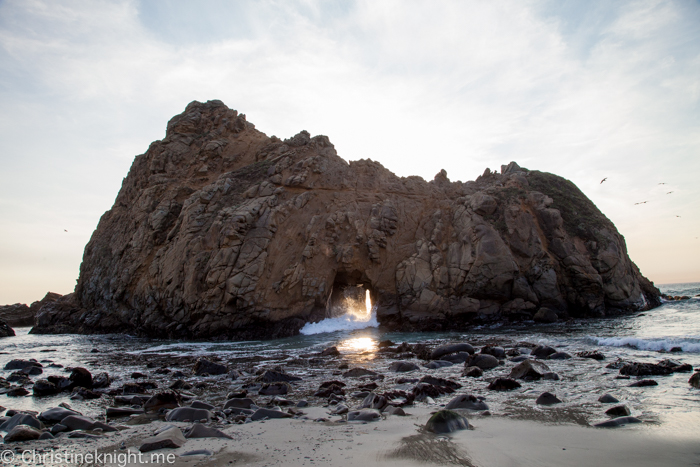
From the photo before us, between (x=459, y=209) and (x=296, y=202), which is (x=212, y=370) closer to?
(x=296, y=202)

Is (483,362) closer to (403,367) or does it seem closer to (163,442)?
(403,367)

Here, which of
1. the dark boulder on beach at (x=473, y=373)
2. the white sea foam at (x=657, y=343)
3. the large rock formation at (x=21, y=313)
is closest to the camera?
the dark boulder on beach at (x=473, y=373)

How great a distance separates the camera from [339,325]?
31031mm

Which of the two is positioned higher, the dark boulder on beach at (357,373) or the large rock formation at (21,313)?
the large rock formation at (21,313)

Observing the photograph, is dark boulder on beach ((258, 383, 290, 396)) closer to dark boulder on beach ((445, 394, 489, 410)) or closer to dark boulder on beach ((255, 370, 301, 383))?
dark boulder on beach ((255, 370, 301, 383))

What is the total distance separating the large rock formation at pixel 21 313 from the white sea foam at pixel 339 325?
4241 centimetres

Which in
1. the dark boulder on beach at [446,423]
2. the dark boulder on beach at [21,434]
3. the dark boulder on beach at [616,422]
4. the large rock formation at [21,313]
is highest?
the large rock formation at [21,313]

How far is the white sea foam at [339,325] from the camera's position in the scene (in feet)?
97.4

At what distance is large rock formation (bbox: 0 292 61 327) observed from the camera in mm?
53128

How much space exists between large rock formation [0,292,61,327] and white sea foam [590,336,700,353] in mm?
61421

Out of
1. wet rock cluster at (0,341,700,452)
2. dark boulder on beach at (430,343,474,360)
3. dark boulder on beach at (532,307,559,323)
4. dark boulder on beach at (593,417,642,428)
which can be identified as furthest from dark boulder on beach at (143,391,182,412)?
dark boulder on beach at (532,307,559,323)

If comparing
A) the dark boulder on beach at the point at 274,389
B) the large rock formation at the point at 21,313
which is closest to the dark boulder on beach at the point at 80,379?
the dark boulder on beach at the point at 274,389

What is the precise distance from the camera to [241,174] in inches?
1441

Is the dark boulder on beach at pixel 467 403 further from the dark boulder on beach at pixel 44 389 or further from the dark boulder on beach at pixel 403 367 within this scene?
the dark boulder on beach at pixel 44 389
